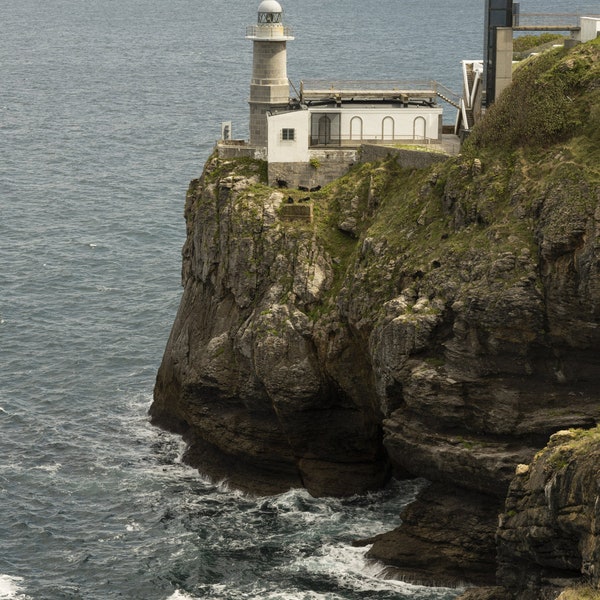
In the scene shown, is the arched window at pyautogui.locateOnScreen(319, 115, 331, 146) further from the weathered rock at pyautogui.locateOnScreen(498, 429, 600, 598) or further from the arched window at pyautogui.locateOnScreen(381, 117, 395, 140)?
the weathered rock at pyautogui.locateOnScreen(498, 429, 600, 598)

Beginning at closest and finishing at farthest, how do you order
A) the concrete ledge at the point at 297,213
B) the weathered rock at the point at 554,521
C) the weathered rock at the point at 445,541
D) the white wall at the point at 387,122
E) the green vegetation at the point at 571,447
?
the weathered rock at the point at 554,521
the green vegetation at the point at 571,447
the weathered rock at the point at 445,541
the concrete ledge at the point at 297,213
the white wall at the point at 387,122

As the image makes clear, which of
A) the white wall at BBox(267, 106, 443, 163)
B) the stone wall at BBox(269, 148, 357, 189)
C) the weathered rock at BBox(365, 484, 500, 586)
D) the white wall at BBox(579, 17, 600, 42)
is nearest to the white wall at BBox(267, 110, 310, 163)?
the stone wall at BBox(269, 148, 357, 189)

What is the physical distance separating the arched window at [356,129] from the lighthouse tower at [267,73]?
4.59m

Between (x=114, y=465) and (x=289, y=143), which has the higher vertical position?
(x=289, y=143)

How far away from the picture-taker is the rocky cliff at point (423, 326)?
68.4 metres

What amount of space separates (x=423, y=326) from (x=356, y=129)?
941 inches

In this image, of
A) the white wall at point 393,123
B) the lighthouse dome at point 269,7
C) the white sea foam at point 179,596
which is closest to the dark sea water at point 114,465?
the white sea foam at point 179,596

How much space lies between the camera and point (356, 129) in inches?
3615

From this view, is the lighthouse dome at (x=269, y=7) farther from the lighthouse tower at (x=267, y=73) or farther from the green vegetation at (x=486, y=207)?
the green vegetation at (x=486, y=207)

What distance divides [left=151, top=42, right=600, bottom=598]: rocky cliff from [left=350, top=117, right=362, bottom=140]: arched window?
560cm

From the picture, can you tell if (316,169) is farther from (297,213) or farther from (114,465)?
(114,465)

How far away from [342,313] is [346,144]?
17294mm

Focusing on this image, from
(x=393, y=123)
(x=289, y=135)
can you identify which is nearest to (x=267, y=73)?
(x=289, y=135)

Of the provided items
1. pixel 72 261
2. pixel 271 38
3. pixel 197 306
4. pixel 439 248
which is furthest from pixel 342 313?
pixel 72 261
